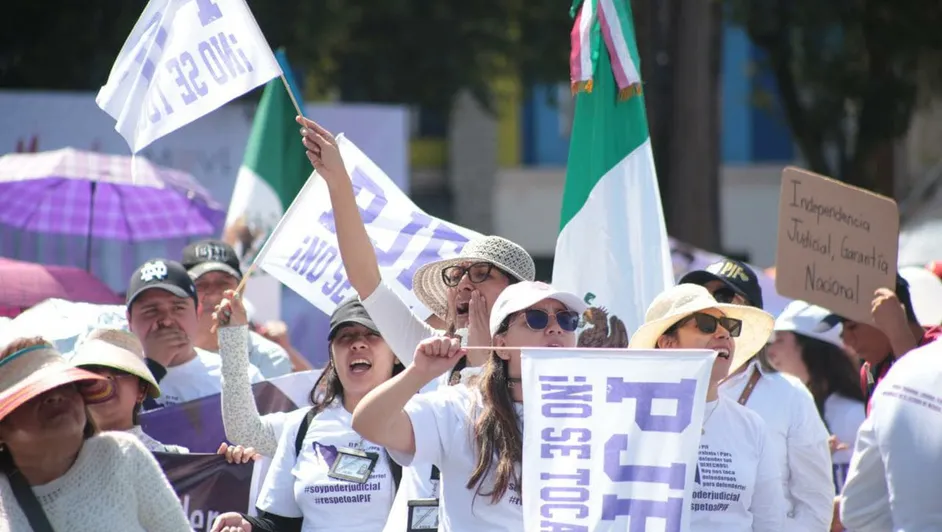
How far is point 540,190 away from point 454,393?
23203mm

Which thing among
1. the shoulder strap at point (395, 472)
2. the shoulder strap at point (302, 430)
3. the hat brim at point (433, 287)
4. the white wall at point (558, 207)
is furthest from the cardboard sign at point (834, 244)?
the white wall at point (558, 207)

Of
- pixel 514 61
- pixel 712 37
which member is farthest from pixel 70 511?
pixel 514 61

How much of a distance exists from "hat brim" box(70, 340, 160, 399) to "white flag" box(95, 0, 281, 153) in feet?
2.83

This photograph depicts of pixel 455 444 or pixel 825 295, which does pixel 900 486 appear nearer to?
pixel 455 444

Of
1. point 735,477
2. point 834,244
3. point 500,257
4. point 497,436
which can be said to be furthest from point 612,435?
point 834,244

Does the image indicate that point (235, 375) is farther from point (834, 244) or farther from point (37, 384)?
point (834, 244)

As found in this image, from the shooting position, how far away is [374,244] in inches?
246

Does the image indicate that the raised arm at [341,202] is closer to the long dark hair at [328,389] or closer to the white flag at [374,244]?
the long dark hair at [328,389]

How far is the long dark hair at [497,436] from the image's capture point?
12.8ft

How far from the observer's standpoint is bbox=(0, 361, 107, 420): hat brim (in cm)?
365

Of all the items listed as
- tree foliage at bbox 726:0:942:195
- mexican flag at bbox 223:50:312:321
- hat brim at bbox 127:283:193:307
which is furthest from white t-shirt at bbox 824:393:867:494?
tree foliage at bbox 726:0:942:195

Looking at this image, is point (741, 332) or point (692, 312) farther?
point (741, 332)

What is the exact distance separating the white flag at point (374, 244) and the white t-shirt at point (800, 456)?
5.03 ft

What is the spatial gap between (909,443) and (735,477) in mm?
642
